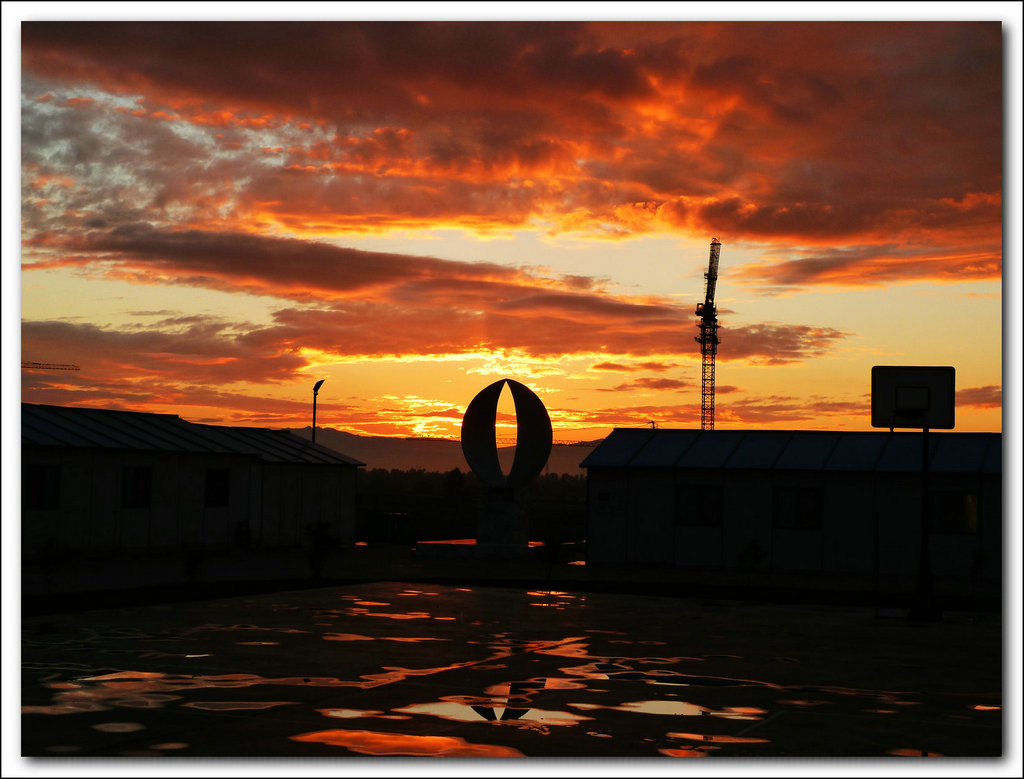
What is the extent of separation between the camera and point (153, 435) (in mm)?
39844

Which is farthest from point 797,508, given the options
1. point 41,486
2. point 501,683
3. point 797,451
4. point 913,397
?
point 41,486

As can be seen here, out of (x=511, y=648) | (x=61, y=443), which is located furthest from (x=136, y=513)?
(x=511, y=648)

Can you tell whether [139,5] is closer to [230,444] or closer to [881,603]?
[881,603]

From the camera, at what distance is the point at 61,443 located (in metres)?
34.1

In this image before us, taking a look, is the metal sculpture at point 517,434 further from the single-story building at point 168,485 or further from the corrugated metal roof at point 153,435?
the corrugated metal roof at point 153,435

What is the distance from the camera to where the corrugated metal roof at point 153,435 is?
35.5 meters

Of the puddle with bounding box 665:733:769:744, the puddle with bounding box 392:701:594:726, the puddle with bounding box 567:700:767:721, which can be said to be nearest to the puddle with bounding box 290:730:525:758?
the puddle with bounding box 392:701:594:726

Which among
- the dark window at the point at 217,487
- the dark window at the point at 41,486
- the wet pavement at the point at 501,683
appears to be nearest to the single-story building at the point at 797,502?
the wet pavement at the point at 501,683

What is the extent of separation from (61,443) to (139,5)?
24.0 meters

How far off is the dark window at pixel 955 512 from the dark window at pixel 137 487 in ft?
80.2

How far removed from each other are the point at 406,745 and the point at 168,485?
97.1ft

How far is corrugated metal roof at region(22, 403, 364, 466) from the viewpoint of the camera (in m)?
35.5

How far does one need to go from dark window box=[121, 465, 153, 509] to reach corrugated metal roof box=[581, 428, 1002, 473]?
14.2m

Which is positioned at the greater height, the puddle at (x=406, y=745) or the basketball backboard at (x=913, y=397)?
the basketball backboard at (x=913, y=397)
